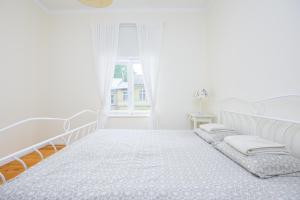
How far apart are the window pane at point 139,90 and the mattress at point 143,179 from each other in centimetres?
213

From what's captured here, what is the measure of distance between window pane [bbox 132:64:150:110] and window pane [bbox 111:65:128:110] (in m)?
0.20

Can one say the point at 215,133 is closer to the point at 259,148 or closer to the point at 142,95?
the point at 259,148

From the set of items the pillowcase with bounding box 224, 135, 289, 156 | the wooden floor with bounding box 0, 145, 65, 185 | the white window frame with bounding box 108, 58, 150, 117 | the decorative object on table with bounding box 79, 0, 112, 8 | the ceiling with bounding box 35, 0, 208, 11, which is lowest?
the wooden floor with bounding box 0, 145, 65, 185

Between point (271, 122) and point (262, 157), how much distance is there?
0.67m

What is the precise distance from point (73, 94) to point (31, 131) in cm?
→ 100

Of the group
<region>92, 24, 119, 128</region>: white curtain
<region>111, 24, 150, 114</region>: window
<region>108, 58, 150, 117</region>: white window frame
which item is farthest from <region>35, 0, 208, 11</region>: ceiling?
<region>108, 58, 150, 117</region>: white window frame

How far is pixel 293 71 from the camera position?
131 centimetres

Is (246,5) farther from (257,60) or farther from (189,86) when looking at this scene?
(189,86)

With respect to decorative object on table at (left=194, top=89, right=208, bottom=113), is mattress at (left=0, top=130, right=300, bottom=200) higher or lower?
lower

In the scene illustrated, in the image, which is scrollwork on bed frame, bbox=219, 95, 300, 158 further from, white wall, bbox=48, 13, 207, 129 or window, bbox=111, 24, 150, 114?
window, bbox=111, 24, 150, 114

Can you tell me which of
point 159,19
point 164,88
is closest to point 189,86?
point 164,88

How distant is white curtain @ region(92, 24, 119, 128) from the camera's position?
333 cm

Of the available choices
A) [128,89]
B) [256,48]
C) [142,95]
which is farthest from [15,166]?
[256,48]

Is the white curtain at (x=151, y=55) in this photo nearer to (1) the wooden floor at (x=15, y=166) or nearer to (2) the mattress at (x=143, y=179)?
(2) the mattress at (x=143, y=179)
